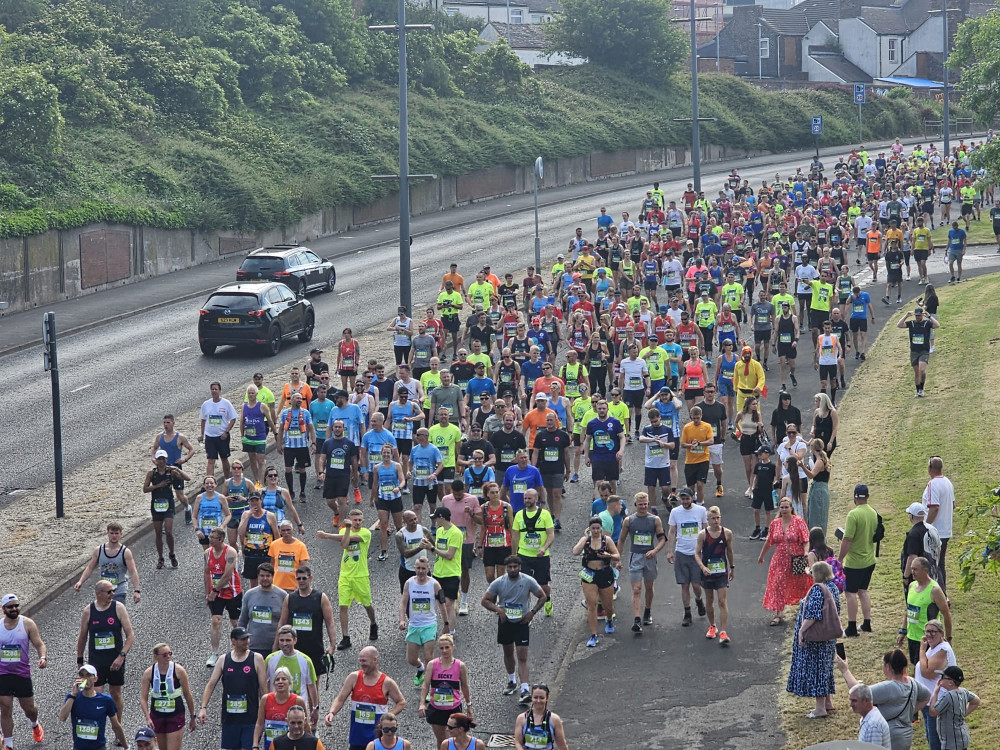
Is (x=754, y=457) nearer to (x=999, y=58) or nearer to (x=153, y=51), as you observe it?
(x=999, y=58)

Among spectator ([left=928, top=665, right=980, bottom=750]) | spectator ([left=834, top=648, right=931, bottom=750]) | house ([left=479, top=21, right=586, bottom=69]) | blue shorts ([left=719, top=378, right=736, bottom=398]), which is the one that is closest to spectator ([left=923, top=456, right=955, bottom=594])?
spectator ([left=928, top=665, right=980, bottom=750])

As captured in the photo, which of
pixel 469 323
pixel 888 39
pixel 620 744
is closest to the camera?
pixel 620 744

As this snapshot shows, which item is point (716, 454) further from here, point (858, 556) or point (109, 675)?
point (109, 675)

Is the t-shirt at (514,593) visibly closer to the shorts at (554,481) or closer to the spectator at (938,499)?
the spectator at (938,499)

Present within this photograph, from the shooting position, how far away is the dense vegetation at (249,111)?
132 feet

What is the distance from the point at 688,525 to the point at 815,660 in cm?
279

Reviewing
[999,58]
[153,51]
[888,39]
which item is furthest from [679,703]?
[888,39]

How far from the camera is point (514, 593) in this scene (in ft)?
47.0

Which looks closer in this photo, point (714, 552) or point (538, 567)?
point (714, 552)

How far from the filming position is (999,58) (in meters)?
33.8

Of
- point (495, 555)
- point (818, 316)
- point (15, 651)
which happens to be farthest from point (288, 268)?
point (15, 651)

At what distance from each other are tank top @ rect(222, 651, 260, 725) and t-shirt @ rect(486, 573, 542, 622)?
2.81 metres

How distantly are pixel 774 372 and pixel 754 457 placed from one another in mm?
7600

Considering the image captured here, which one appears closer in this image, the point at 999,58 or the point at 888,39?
the point at 999,58
